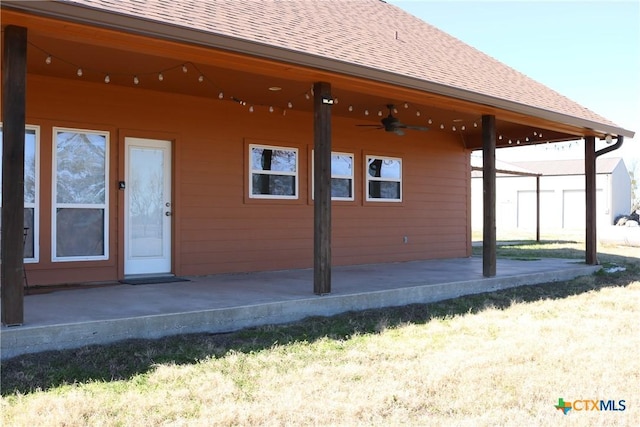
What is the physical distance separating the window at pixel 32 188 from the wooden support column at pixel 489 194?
6.11 meters

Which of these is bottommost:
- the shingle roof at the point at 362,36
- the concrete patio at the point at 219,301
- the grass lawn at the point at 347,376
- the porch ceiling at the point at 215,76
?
the grass lawn at the point at 347,376

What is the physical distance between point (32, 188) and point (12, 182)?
2.79 meters

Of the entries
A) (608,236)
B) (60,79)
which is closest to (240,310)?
(60,79)

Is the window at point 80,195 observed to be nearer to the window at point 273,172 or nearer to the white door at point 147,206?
the white door at point 147,206

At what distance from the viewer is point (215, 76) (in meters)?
7.33

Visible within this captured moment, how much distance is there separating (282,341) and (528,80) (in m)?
8.47

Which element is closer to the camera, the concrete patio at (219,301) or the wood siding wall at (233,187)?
the concrete patio at (219,301)

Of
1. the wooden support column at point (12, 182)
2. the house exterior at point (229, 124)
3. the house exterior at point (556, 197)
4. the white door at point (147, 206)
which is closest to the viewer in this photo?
the wooden support column at point (12, 182)

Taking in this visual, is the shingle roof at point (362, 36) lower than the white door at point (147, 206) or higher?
higher

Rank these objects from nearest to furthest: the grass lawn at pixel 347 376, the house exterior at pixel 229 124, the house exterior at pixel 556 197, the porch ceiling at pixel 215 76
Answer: the grass lawn at pixel 347 376
the porch ceiling at pixel 215 76
the house exterior at pixel 229 124
the house exterior at pixel 556 197

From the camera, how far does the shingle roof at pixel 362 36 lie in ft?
18.7

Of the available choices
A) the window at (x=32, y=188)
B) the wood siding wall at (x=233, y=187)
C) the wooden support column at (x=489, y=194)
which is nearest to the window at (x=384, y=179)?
the wood siding wall at (x=233, y=187)

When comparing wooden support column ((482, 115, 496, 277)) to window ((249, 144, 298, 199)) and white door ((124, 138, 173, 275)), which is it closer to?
window ((249, 144, 298, 199))

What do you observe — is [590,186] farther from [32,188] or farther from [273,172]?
[32,188]
